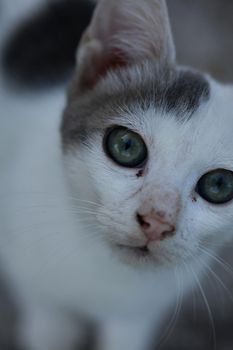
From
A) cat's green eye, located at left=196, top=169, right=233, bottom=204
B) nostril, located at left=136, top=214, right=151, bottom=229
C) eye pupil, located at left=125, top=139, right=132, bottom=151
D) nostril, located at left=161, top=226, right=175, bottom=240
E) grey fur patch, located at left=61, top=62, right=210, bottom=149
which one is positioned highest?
grey fur patch, located at left=61, top=62, right=210, bottom=149

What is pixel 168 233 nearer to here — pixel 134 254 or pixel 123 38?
pixel 134 254

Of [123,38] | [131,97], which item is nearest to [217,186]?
[131,97]

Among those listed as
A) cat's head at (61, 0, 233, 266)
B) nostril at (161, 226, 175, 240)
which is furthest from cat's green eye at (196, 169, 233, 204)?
nostril at (161, 226, 175, 240)

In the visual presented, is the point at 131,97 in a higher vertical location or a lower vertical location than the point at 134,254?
higher

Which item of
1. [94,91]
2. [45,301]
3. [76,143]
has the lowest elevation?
[45,301]

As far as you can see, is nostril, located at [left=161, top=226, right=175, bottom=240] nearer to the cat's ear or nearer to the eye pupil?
the eye pupil

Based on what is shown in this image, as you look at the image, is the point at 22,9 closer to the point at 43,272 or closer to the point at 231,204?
the point at 43,272

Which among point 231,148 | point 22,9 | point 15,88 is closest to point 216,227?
point 231,148
